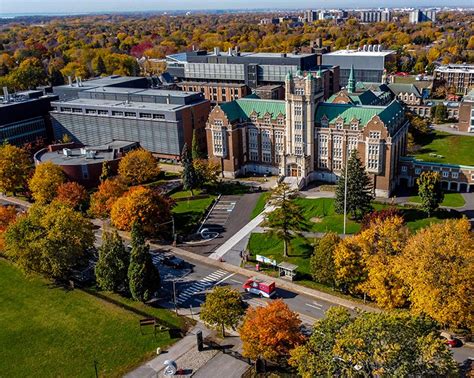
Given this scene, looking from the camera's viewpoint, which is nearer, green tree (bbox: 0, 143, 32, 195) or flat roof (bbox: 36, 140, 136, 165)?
green tree (bbox: 0, 143, 32, 195)

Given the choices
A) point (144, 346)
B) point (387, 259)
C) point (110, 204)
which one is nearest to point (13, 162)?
point (110, 204)

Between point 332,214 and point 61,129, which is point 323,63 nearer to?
point 61,129

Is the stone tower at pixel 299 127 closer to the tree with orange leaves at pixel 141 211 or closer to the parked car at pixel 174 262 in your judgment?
the tree with orange leaves at pixel 141 211

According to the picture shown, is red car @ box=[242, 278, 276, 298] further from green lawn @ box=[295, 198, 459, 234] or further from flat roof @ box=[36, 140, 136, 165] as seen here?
flat roof @ box=[36, 140, 136, 165]

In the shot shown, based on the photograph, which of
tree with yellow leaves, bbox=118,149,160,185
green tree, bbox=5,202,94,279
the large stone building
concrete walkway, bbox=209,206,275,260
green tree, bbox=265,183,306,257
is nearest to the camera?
green tree, bbox=5,202,94,279

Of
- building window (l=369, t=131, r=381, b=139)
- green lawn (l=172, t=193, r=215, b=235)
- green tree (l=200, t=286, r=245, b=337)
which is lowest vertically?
green lawn (l=172, t=193, r=215, b=235)

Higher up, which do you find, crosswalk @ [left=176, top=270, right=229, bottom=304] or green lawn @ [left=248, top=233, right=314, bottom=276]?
green lawn @ [left=248, top=233, right=314, bottom=276]

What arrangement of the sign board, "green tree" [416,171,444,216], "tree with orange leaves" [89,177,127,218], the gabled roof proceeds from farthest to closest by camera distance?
the gabled roof
"tree with orange leaves" [89,177,127,218]
"green tree" [416,171,444,216]
the sign board

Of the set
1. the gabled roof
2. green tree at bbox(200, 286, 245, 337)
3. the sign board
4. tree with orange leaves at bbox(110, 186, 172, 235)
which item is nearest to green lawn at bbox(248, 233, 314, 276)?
the sign board
